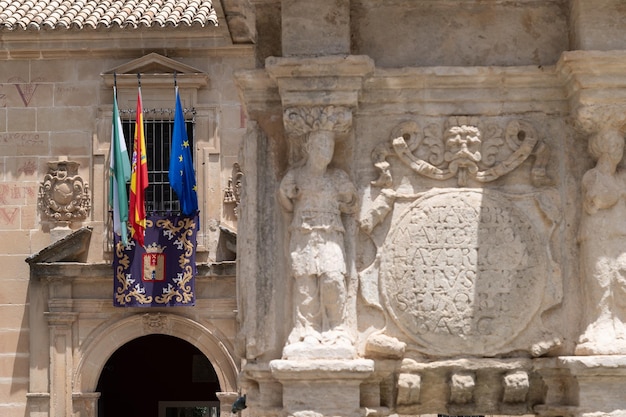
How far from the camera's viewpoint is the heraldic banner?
17.6 m

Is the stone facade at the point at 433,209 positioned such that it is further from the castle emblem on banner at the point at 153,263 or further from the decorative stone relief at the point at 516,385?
the castle emblem on banner at the point at 153,263

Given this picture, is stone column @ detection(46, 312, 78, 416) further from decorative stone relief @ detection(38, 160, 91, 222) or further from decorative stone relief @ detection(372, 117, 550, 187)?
decorative stone relief @ detection(372, 117, 550, 187)

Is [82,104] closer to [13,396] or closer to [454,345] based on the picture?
[13,396]

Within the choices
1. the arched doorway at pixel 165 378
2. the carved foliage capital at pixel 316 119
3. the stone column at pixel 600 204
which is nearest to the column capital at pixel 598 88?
the stone column at pixel 600 204

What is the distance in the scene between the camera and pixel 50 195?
705 inches

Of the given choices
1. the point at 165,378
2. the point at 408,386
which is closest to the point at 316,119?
the point at 408,386

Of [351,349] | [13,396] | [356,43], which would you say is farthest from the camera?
[13,396]

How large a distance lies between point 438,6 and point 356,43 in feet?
1.45

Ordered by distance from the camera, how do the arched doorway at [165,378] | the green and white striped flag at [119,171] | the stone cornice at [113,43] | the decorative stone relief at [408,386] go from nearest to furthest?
1. the decorative stone relief at [408,386]
2. the green and white striped flag at [119,171]
3. the stone cornice at [113,43]
4. the arched doorway at [165,378]

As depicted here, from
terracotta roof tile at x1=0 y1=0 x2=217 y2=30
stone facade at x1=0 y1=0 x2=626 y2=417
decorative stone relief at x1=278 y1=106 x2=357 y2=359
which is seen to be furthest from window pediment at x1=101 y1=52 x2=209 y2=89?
decorative stone relief at x1=278 y1=106 x2=357 y2=359

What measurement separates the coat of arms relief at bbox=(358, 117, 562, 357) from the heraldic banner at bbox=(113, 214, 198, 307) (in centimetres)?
1118

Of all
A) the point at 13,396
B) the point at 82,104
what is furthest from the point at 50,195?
the point at 13,396

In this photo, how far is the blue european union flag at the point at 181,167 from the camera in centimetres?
1689

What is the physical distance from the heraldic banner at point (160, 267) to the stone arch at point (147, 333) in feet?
1.02
